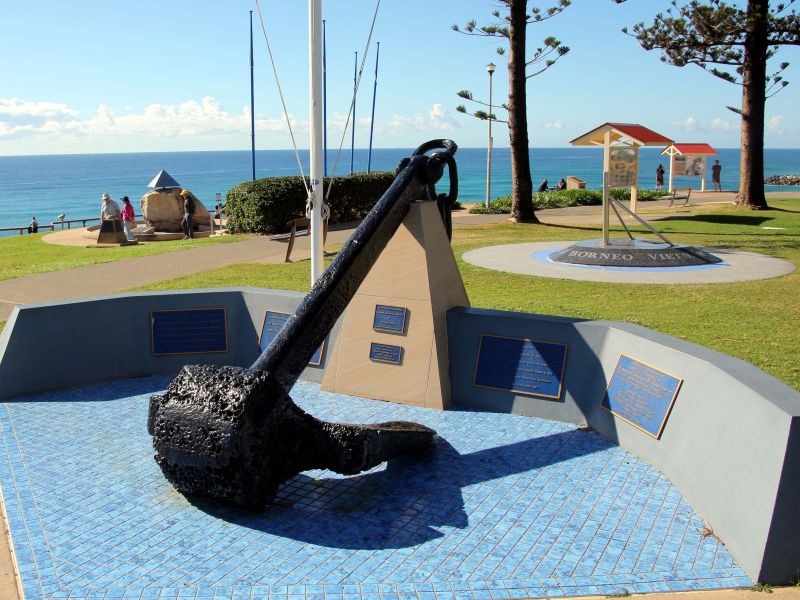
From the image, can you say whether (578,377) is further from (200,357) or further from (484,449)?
(200,357)

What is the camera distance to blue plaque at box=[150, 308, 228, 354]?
7340 mm

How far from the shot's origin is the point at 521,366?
20.6ft

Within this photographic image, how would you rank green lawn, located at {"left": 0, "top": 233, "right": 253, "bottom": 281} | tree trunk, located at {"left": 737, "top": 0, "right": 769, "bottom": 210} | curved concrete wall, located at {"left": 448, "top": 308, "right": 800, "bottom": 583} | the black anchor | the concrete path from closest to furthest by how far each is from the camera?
curved concrete wall, located at {"left": 448, "top": 308, "right": 800, "bottom": 583}, the black anchor, the concrete path, green lawn, located at {"left": 0, "top": 233, "right": 253, "bottom": 281}, tree trunk, located at {"left": 737, "top": 0, "right": 769, "bottom": 210}

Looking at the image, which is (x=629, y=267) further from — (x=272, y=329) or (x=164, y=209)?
(x=164, y=209)

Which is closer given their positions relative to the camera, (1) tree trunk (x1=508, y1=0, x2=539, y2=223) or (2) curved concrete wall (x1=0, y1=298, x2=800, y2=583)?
(2) curved concrete wall (x1=0, y1=298, x2=800, y2=583)

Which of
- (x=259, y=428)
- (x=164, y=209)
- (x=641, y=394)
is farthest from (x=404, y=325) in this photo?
(x=164, y=209)

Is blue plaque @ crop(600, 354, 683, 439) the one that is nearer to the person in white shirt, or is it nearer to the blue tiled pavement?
the blue tiled pavement

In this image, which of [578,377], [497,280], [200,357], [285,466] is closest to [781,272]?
[497,280]

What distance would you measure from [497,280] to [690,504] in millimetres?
6775

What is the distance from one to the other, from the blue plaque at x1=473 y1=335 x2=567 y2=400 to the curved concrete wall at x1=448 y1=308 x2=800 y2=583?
6 centimetres

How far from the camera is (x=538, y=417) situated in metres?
6.22

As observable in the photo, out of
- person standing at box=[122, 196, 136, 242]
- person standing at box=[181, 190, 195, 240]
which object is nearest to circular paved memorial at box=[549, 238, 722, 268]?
person standing at box=[181, 190, 195, 240]

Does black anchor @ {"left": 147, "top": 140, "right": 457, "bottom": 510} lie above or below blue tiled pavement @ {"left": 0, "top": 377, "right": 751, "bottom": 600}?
above

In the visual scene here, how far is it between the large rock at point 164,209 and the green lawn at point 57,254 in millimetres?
3964
